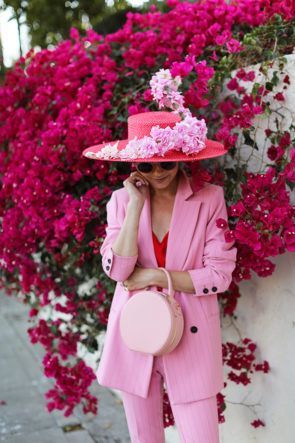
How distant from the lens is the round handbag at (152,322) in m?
2.21

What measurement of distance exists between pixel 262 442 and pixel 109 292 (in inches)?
44.8

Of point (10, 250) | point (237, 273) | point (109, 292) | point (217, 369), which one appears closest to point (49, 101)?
point (10, 250)

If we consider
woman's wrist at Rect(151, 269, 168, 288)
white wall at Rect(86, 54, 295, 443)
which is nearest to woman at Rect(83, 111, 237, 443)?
woman's wrist at Rect(151, 269, 168, 288)

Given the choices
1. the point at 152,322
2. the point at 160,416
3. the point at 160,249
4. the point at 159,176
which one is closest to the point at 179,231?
the point at 160,249

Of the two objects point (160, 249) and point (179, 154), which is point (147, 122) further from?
point (160, 249)

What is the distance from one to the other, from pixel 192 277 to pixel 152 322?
0.24 meters

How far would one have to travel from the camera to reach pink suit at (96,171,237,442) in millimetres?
2336

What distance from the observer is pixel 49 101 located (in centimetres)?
374

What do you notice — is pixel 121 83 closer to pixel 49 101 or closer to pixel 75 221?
pixel 49 101

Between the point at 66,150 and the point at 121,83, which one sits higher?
the point at 121,83

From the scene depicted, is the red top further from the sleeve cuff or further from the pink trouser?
the pink trouser

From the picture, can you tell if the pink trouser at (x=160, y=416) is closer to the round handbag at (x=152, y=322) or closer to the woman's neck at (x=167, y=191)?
the round handbag at (x=152, y=322)

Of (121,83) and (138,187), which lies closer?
(138,187)

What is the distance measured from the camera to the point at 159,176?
231 cm
